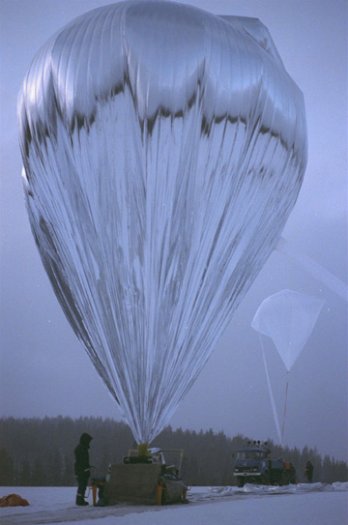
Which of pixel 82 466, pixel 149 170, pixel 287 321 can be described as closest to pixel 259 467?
pixel 287 321

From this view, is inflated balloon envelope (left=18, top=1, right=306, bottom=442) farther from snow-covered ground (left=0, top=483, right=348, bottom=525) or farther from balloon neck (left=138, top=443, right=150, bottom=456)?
snow-covered ground (left=0, top=483, right=348, bottom=525)

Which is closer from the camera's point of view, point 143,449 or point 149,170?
point 149,170

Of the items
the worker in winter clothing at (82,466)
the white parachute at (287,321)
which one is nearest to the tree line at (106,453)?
the white parachute at (287,321)

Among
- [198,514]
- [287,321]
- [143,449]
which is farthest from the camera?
[287,321]

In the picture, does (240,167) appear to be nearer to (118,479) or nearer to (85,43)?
(85,43)

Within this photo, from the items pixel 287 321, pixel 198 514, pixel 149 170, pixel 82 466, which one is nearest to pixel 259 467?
pixel 287 321

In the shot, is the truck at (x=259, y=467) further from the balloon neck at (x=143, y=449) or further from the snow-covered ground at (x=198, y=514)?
the balloon neck at (x=143, y=449)

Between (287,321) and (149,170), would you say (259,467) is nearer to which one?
(287,321)

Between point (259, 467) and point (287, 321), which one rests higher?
point (287, 321)

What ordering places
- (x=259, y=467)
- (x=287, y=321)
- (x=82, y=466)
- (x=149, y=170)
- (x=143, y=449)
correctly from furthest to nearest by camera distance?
(x=287, y=321) → (x=259, y=467) → (x=82, y=466) → (x=143, y=449) → (x=149, y=170)
